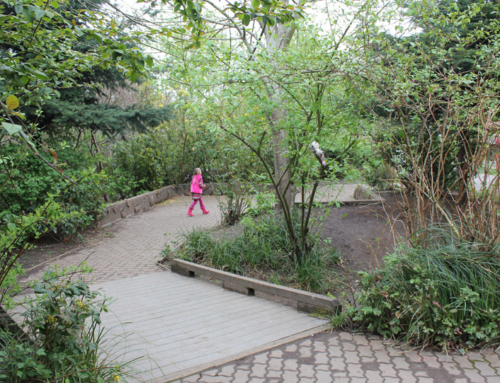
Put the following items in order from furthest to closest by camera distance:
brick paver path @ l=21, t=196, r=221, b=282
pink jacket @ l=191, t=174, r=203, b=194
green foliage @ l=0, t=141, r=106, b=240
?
1. pink jacket @ l=191, t=174, r=203, b=194
2. green foliage @ l=0, t=141, r=106, b=240
3. brick paver path @ l=21, t=196, r=221, b=282

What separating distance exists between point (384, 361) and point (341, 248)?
5.03 m

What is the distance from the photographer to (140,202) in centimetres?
1477

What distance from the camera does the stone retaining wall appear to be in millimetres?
12348

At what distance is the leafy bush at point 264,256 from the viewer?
686 cm

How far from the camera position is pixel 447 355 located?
3848 millimetres

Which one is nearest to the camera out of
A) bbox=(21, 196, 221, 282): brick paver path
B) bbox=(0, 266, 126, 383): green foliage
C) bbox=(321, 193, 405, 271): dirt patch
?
bbox=(0, 266, 126, 383): green foliage

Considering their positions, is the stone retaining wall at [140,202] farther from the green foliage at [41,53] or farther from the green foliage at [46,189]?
the green foliage at [41,53]

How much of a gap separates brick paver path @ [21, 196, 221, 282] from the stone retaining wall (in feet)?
0.86

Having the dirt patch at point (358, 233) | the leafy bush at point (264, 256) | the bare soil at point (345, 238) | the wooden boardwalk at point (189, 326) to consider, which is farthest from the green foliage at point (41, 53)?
the dirt patch at point (358, 233)

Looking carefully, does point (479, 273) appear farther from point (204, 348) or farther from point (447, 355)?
point (204, 348)

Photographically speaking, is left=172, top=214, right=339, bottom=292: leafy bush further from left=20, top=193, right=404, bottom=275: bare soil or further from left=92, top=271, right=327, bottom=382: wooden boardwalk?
left=92, top=271, right=327, bottom=382: wooden boardwalk

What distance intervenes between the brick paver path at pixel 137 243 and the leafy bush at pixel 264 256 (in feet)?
2.90

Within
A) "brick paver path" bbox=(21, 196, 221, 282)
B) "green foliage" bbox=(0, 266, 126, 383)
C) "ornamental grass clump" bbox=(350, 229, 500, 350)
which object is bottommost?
"brick paver path" bbox=(21, 196, 221, 282)

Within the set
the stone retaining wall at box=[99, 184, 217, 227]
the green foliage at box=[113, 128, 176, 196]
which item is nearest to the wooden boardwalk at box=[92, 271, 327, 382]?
the stone retaining wall at box=[99, 184, 217, 227]
